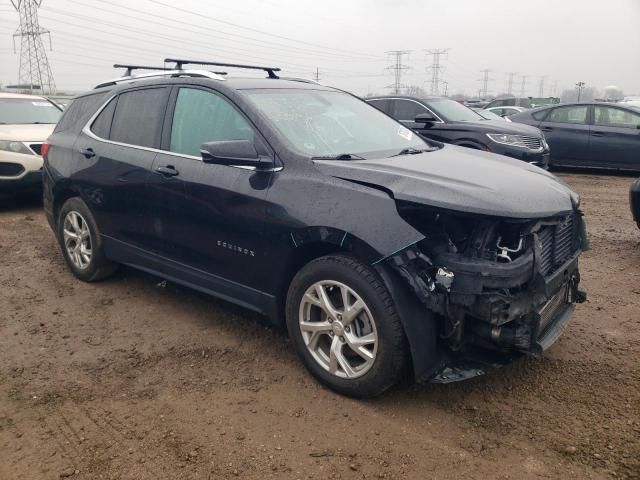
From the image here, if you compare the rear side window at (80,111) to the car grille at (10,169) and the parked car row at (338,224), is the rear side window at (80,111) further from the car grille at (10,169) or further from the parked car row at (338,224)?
the car grille at (10,169)

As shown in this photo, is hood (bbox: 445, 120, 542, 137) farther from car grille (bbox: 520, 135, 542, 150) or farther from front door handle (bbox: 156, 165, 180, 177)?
front door handle (bbox: 156, 165, 180, 177)

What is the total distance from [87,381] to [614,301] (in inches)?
155

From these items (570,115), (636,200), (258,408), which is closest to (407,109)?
(570,115)

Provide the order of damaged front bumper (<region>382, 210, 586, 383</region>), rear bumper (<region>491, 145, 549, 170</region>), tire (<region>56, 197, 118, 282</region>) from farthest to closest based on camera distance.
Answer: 1. rear bumper (<region>491, 145, 549, 170</region>)
2. tire (<region>56, 197, 118, 282</region>)
3. damaged front bumper (<region>382, 210, 586, 383</region>)

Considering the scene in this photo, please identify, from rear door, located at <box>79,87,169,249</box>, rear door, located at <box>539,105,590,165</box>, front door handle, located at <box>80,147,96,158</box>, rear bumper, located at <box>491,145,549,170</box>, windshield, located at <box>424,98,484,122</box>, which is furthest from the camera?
rear door, located at <box>539,105,590,165</box>

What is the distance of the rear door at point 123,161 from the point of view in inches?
161

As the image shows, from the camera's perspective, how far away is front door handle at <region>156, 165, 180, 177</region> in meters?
3.78

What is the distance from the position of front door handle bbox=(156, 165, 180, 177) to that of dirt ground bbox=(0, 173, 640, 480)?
1112mm

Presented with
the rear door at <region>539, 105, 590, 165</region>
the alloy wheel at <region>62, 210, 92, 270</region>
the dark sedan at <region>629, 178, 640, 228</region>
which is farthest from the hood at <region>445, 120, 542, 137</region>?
the alloy wheel at <region>62, 210, 92, 270</region>

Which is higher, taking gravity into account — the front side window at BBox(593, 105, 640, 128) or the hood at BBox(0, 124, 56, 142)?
the front side window at BBox(593, 105, 640, 128)

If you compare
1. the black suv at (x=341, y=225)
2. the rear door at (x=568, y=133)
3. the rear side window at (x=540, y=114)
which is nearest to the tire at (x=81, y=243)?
the black suv at (x=341, y=225)

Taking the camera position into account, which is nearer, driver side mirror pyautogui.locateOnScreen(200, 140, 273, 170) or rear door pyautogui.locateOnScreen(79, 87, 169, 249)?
driver side mirror pyautogui.locateOnScreen(200, 140, 273, 170)

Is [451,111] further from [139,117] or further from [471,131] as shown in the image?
[139,117]

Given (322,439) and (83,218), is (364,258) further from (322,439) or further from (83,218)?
(83,218)
